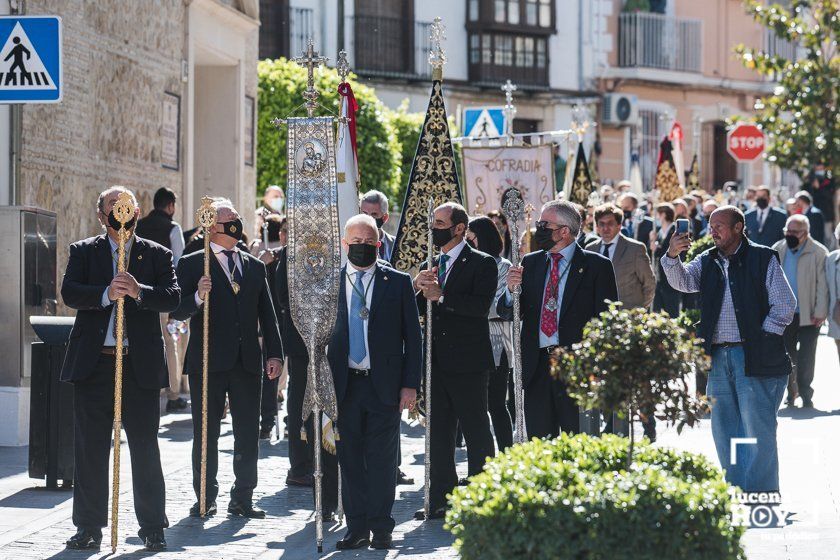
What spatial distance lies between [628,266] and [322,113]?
16141 millimetres

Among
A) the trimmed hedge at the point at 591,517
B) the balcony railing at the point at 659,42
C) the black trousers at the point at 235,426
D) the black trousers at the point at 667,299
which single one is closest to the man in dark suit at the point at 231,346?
the black trousers at the point at 235,426

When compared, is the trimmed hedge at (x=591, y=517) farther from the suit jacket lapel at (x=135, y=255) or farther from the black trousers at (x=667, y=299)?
the black trousers at (x=667, y=299)

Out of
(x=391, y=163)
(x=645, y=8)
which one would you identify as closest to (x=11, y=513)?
(x=391, y=163)

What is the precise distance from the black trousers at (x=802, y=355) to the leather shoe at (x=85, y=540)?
29.7 ft

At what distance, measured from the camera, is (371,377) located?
960 cm

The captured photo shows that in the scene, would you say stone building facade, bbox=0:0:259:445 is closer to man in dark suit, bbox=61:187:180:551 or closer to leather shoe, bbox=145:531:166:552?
man in dark suit, bbox=61:187:180:551

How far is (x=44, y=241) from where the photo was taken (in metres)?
13.7

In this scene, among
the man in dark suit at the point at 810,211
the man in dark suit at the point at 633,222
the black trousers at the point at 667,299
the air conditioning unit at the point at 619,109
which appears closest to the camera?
the black trousers at the point at 667,299

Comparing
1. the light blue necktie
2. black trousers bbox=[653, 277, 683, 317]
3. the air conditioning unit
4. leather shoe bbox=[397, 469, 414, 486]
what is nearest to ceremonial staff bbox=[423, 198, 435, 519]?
the light blue necktie

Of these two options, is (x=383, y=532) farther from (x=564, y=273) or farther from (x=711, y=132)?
(x=711, y=132)

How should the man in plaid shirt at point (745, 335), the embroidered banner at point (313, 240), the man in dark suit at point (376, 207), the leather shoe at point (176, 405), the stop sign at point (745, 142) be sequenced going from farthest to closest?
the stop sign at point (745, 142) → the leather shoe at point (176, 405) → the man in dark suit at point (376, 207) → the man in plaid shirt at point (745, 335) → the embroidered banner at point (313, 240)

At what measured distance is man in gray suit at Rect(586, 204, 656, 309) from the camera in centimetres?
1342

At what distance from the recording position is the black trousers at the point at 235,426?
10.7 meters

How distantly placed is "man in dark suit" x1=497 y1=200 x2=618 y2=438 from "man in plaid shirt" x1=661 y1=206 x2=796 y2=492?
550mm
